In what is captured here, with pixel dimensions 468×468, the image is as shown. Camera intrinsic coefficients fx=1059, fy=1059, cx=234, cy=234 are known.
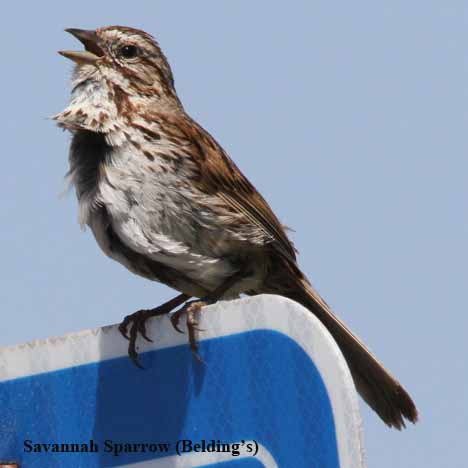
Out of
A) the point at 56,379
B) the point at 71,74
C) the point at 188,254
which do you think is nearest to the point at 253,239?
the point at 188,254

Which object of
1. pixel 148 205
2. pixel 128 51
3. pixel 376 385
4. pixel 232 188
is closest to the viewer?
pixel 376 385

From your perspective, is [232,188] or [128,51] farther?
[128,51]

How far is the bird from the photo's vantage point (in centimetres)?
328

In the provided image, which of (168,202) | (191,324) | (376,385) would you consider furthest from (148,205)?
(191,324)

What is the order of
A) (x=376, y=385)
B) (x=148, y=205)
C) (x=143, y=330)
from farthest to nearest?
(x=148, y=205) < (x=376, y=385) < (x=143, y=330)

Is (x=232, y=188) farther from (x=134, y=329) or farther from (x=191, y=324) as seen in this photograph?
(x=191, y=324)

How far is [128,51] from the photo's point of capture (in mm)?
4070

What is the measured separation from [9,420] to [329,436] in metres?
0.97

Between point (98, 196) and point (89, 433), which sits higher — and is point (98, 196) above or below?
above

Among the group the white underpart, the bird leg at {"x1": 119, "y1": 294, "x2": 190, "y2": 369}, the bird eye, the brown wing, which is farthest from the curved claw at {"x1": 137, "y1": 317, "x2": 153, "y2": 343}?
the bird eye

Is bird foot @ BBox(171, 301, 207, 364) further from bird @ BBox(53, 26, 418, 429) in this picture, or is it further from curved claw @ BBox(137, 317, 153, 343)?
bird @ BBox(53, 26, 418, 429)

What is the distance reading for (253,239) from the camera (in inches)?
145

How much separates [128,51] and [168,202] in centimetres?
93

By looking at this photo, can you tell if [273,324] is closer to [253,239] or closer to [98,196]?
[98,196]
